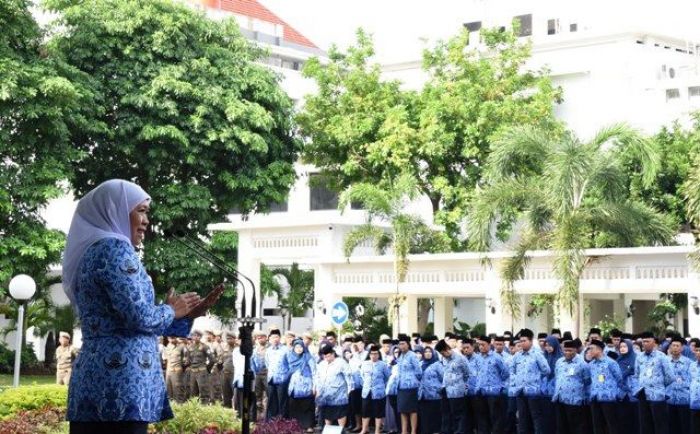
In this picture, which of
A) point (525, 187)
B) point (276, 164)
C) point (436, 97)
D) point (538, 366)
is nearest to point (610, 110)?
point (436, 97)

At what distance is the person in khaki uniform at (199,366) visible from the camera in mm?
28250

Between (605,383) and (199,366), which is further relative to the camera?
(199,366)

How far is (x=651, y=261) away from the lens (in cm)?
2488

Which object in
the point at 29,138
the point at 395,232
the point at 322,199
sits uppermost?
the point at 322,199

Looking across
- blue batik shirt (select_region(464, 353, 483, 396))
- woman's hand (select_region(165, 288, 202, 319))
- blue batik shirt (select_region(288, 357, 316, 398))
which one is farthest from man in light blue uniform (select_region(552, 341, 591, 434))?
woman's hand (select_region(165, 288, 202, 319))

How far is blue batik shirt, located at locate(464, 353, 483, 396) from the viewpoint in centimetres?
2098

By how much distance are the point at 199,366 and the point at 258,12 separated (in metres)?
44.1

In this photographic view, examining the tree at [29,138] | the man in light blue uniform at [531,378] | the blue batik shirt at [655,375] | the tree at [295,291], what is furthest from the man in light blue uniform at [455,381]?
the tree at [295,291]

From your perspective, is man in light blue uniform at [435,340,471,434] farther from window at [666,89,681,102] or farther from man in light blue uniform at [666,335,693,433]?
window at [666,89,681,102]

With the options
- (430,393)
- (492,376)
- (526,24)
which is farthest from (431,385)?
(526,24)

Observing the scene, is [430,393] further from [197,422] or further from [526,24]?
[526,24]

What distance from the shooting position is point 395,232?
2881 cm

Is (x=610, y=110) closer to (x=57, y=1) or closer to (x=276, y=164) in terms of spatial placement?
(x=276, y=164)

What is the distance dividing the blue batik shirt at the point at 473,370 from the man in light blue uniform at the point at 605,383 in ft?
9.00
